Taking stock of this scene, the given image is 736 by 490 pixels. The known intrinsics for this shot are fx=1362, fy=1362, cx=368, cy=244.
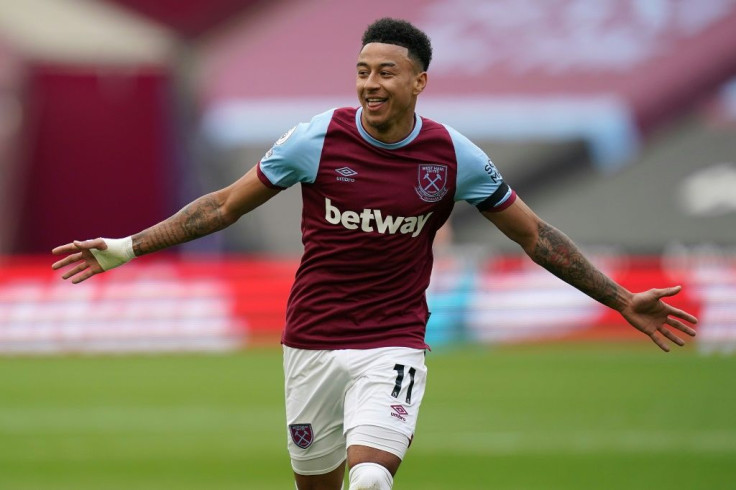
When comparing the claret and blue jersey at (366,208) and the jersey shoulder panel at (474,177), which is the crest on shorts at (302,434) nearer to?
the claret and blue jersey at (366,208)

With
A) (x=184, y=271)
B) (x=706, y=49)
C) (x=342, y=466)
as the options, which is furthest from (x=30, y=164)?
(x=342, y=466)

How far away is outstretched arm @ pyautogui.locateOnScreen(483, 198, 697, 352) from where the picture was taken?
6.82m

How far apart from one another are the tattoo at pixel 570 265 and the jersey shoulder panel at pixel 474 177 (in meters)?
0.33

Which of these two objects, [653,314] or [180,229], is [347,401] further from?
[653,314]

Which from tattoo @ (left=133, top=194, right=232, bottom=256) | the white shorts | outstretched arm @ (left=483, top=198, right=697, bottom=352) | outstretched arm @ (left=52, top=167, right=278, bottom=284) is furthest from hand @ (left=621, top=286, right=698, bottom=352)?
tattoo @ (left=133, top=194, right=232, bottom=256)

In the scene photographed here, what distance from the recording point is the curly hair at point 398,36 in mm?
6512

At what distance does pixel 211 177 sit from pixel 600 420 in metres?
14.2

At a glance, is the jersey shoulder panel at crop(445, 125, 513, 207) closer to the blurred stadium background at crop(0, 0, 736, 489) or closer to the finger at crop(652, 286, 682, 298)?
the finger at crop(652, 286, 682, 298)

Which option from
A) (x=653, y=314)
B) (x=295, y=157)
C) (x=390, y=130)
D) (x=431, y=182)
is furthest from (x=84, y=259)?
(x=653, y=314)

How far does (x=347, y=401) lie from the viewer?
6574 mm

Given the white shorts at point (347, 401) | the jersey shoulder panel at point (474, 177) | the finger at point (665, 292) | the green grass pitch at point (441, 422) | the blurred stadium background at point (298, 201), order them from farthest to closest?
the blurred stadium background at point (298, 201)
the green grass pitch at point (441, 422)
the finger at point (665, 292)
the jersey shoulder panel at point (474, 177)
the white shorts at point (347, 401)

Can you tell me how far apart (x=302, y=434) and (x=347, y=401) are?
32 centimetres

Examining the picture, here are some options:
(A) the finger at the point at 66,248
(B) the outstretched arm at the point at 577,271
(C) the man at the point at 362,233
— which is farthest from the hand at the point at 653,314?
(A) the finger at the point at 66,248

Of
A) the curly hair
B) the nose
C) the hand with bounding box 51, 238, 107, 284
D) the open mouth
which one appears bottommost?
the hand with bounding box 51, 238, 107, 284
